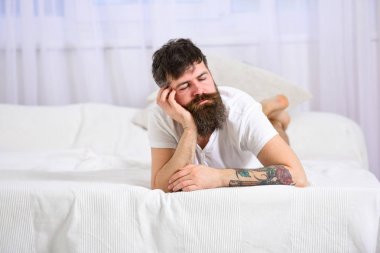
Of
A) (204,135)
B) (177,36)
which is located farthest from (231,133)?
(177,36)

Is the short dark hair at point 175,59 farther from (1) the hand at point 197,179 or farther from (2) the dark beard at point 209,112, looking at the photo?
(1) the hand at point 197,179

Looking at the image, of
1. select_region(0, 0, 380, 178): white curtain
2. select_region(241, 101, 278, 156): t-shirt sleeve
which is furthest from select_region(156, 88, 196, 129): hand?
select_region(0, 0, 380, 178): white curtain

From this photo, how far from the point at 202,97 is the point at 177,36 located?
1553mm

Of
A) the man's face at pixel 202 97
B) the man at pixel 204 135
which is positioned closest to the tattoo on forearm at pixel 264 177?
the man at pixel 204 135

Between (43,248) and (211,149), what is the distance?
0.67 meters

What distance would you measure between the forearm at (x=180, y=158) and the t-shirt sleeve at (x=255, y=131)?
17 centimetres

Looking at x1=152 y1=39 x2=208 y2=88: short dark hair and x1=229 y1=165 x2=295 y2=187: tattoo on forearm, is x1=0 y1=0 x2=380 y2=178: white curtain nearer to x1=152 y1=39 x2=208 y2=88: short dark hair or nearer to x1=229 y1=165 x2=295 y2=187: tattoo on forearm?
x1=152 y1=39 x2=208 y2=88: short dark hair

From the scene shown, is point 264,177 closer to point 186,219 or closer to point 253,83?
point 186,219

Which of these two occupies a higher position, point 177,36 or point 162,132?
point 177,36

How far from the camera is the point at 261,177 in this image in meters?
1.82

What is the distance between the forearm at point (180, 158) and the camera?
76.6 inches

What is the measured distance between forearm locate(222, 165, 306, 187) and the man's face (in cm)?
22

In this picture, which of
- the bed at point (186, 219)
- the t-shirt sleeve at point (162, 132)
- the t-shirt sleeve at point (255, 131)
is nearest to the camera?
the bed at point (186, 219)

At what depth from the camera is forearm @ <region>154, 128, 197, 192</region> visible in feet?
6.39
